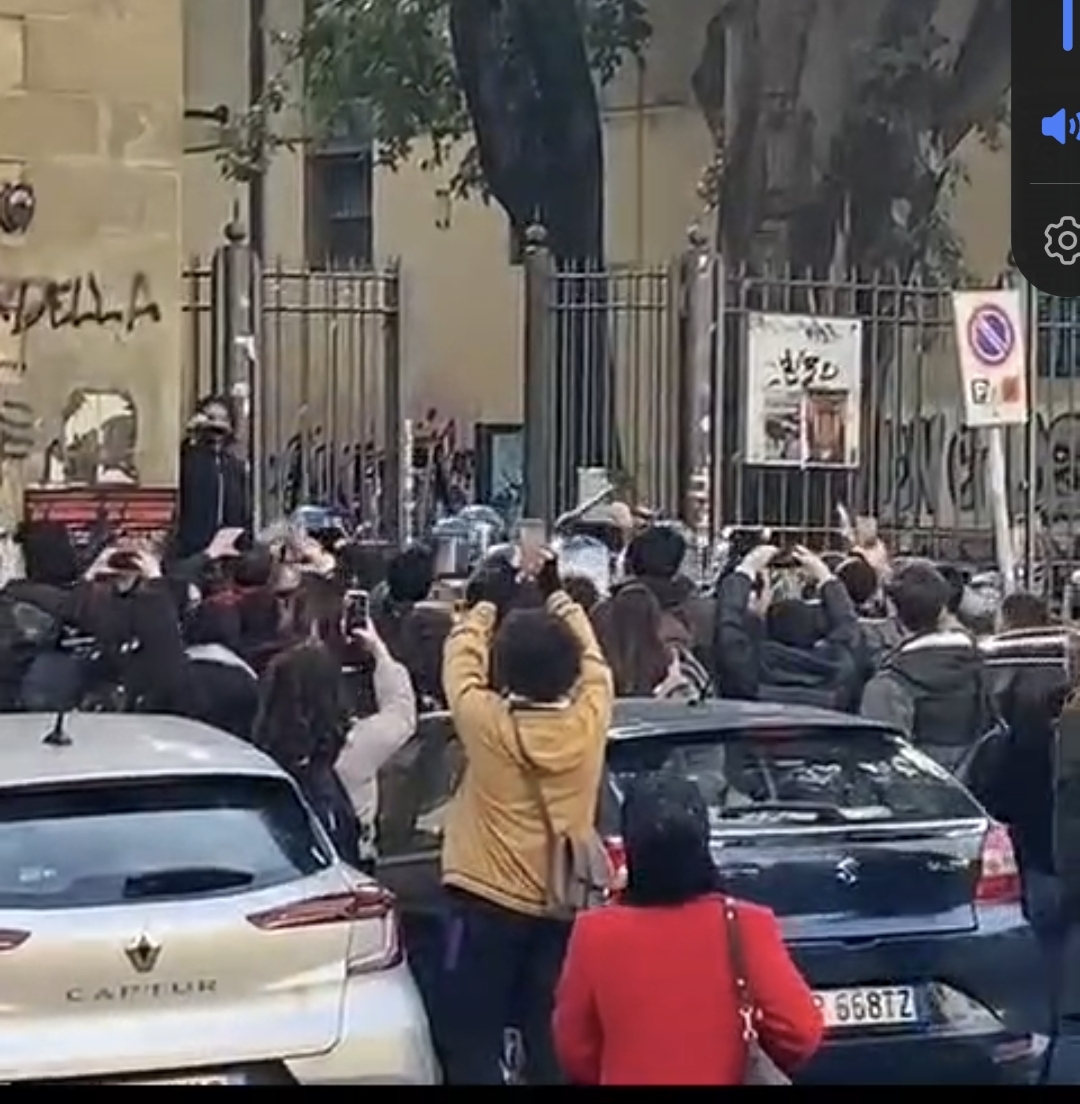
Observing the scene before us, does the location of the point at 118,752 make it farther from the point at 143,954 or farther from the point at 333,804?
the point at 333,804

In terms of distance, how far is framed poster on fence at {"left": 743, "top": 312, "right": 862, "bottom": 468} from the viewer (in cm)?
1664

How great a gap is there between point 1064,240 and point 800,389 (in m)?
3.69

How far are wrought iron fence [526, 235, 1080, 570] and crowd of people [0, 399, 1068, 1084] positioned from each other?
3.32 metres

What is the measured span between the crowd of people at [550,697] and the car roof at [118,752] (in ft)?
2.27

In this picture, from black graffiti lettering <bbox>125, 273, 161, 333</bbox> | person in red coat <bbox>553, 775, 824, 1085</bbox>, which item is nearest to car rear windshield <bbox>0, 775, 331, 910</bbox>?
person in red coat <bbox>553, 775, 824, 1085</bbox>

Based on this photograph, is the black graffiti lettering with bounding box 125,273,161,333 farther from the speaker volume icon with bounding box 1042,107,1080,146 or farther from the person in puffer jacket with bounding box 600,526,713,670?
the speaker volume icon with bounding box 1042,107,1080,146

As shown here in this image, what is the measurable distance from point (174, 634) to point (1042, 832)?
3.18 meters

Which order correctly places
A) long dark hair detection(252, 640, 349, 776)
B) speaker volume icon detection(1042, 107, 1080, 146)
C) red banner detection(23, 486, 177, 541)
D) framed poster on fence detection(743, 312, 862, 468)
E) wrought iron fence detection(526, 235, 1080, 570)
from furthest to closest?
1. speaker volume icon detection(1042, 107, 1080, 146)
2. wrought iron fence detection(526, 235, 1080, 570)
3. framed poster on fence detection(743, 312, 862, 468)
4. red banner detection(23, 486, 177, 541)
5. long dark hair detection(252, 640, 349, 776)

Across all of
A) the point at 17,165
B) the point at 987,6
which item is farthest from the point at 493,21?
the point at 17,165

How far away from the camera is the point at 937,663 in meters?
10.1

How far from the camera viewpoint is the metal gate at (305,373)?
16.8 m

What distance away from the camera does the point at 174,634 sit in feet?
32.0

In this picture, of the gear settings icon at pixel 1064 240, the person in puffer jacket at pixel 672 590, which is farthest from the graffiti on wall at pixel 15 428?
the gear settings icon at pixel 1064 240

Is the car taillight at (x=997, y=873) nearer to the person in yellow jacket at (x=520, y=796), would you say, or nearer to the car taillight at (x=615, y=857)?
the car taillight at (x=615, y=857)
